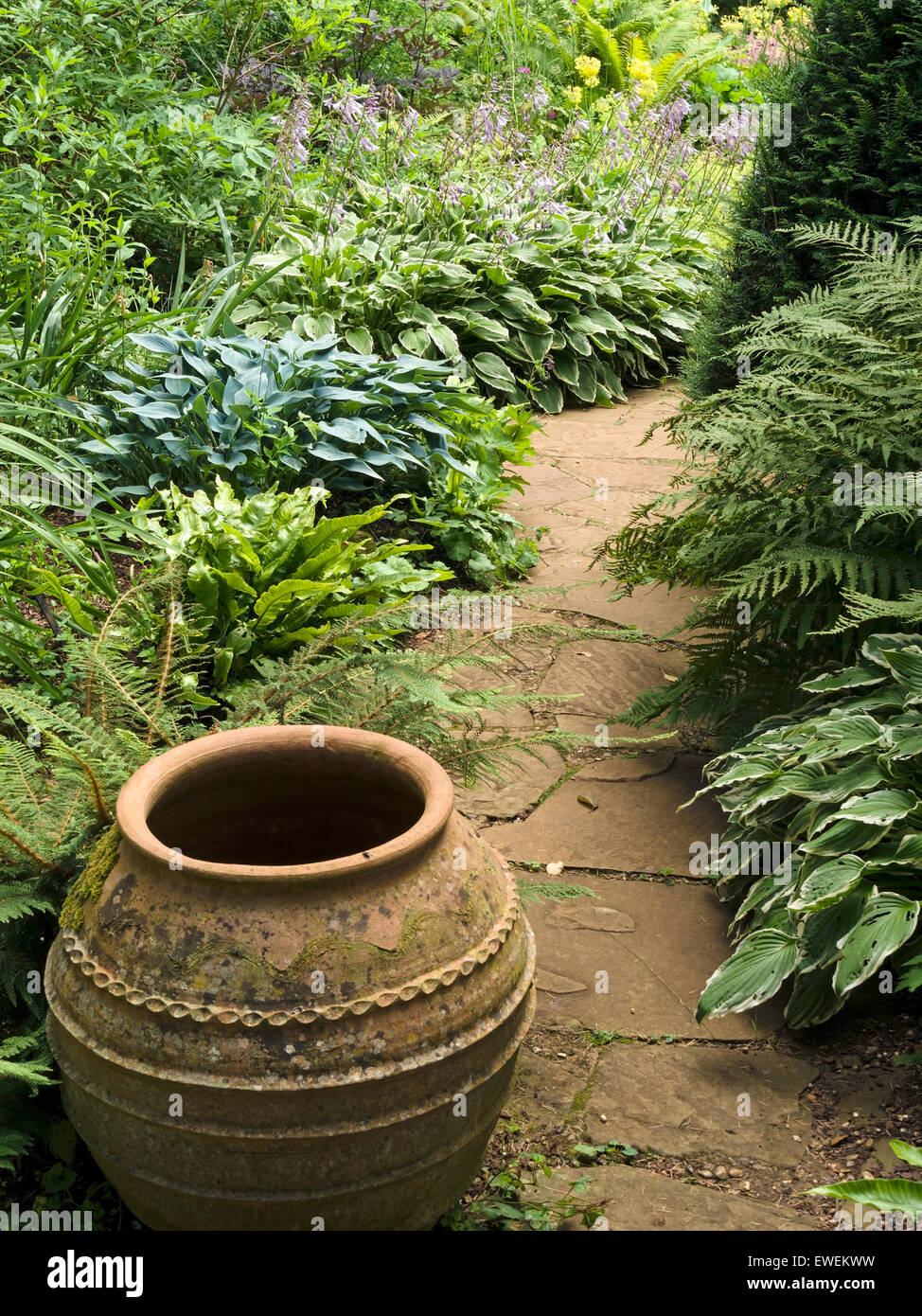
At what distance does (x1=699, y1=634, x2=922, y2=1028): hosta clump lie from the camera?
7.30ft

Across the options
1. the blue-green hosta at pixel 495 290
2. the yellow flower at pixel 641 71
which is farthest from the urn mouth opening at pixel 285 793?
the yellow flower at pixel 641 71

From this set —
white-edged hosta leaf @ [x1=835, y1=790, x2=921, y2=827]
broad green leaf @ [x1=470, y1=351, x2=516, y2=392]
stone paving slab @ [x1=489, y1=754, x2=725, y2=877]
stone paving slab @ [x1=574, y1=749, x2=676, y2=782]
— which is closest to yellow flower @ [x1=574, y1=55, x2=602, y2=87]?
broad green leaf @ [x1=470, y1=351, x2=516, y2=392]

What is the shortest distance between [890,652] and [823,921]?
63 cm

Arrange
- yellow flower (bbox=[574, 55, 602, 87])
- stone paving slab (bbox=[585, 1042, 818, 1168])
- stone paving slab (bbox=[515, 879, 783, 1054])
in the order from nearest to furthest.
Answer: stone paving slab (bbox=[585, 1042, 818, 1168]) < stone paving slab (bbox=[515, 879, 783, 1054]) < yellow flower (bbox=[574, 55, 602, 87])

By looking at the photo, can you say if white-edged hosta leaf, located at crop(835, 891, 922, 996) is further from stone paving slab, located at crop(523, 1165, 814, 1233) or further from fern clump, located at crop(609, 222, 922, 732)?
fern clump, located at crop(609, 222, 922, 732)

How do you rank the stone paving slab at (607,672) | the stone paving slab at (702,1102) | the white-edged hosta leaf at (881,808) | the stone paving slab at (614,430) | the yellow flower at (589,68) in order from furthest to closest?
the yellow flower at (589,68) < the stone paving slab at (614,430) < the stone paving slab at (607,672) < the white-edged hosta leaf at (881,808) < the stone paving slab at (702,1102)

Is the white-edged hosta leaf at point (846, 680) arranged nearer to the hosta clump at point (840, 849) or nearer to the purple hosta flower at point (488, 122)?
the hosta clump at point (840, 849)

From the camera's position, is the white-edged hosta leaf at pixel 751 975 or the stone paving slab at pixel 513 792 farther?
the stone paving slab at pixel 513 792

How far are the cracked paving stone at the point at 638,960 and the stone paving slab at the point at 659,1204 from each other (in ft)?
1.38

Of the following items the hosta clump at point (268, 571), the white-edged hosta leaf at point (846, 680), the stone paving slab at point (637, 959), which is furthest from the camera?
the hosta clump at point (268, 571)

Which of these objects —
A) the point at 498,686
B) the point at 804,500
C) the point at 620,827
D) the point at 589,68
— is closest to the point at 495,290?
the point at 498,686

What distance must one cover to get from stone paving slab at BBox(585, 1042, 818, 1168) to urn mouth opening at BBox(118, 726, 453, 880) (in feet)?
2.47

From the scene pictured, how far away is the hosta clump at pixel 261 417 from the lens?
153 inches

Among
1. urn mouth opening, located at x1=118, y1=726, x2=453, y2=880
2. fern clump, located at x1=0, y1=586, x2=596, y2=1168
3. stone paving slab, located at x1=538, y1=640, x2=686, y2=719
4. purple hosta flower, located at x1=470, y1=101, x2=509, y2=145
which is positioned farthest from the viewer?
purple hosta flower, located at x1=470, y1=101, x2=509, y2=145
